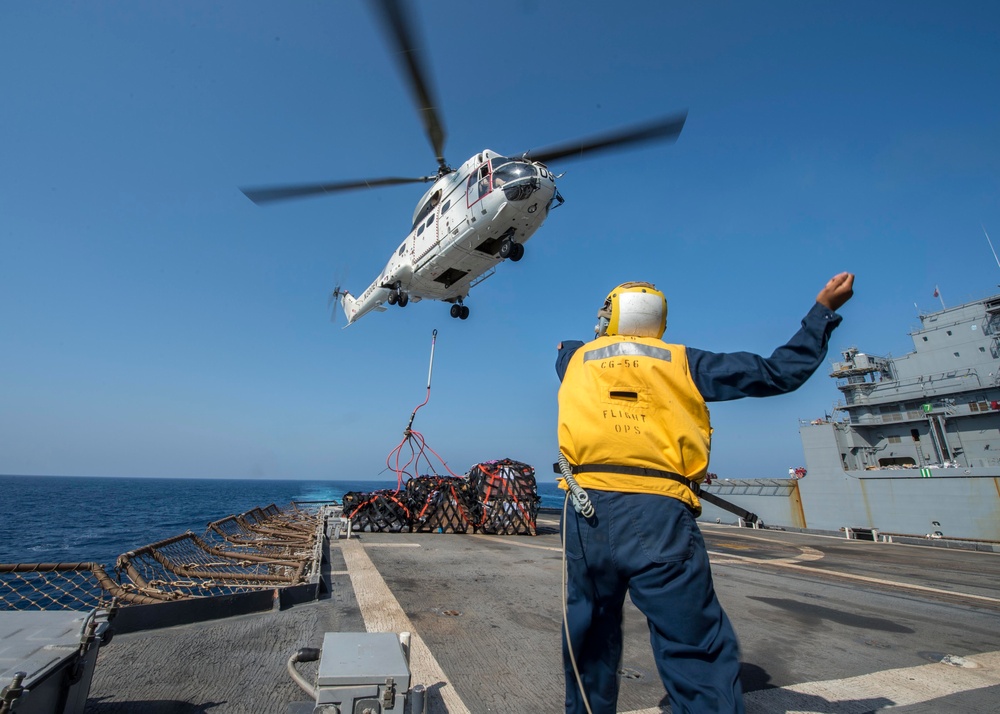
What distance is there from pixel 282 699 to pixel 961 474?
96.4 feet

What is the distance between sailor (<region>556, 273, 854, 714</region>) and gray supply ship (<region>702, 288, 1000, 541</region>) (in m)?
27.5

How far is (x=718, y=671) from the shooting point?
1700 millimetres

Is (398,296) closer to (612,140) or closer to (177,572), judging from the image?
(612,140)

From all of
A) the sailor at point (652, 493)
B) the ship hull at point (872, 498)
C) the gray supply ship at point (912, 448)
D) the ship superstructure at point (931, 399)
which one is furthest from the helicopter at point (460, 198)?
the ship superstructure at point (931, 399)

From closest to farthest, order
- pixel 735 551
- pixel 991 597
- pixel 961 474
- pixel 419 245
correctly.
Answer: pixel 991 597 < pixel 735 551 < pixel 419 245 < pixel 961 474

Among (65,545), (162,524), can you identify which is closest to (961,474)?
(65,545)

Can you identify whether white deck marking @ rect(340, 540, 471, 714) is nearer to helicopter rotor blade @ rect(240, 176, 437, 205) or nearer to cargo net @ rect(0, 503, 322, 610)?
cargo net @ rect(0, 503, 322, 610)

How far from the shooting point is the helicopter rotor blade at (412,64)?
32.6 ft

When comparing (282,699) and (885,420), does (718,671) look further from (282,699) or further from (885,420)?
(885,420)

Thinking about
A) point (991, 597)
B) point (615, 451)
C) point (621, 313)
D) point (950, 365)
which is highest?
point (950, 365)

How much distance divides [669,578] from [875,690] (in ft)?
7.03

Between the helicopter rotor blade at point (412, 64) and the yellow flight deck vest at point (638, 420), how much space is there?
36.4 feet

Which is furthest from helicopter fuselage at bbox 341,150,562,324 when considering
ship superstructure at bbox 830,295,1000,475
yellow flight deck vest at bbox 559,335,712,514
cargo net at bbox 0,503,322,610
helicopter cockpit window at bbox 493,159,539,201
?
ship superstructure at bbox 830,295,1000,475

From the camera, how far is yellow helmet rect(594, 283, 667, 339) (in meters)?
2.38
